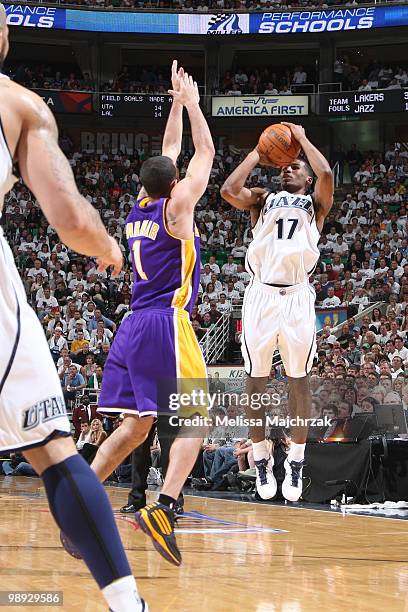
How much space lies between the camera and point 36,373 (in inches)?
112

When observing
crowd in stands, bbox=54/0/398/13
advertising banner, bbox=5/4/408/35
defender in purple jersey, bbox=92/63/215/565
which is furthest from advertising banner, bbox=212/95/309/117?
defender in purple jersey, bbox=92/63/215/565

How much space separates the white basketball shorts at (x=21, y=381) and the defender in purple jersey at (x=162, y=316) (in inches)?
93.5

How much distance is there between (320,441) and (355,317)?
6.20 meters

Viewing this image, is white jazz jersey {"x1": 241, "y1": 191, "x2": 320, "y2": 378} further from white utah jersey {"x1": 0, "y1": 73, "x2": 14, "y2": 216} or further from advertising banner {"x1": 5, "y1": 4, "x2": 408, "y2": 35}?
advertising banner {"x1": 5, "y1": 4, "x2": 408, "y2": 35}

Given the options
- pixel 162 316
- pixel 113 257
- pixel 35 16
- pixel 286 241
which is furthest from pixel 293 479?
pixel 35 16

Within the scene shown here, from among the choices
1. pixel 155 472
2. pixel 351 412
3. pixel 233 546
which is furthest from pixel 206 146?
pixel 155 472

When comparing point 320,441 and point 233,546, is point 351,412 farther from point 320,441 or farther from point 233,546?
point 233,546

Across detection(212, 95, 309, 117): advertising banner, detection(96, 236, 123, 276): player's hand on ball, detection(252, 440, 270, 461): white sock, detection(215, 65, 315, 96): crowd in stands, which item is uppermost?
detection(215, 65, 315, 96): crowd in stands

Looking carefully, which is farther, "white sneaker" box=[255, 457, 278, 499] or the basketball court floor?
"white sneaker" box=[255, 457, 278, 499]

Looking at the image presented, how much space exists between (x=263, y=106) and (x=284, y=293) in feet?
67.2

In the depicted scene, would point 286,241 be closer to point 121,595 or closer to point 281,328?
point 281,328

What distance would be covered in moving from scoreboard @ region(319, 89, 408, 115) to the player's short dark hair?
21.2m

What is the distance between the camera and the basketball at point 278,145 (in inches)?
258

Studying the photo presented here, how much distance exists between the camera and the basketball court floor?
15.7 feet
